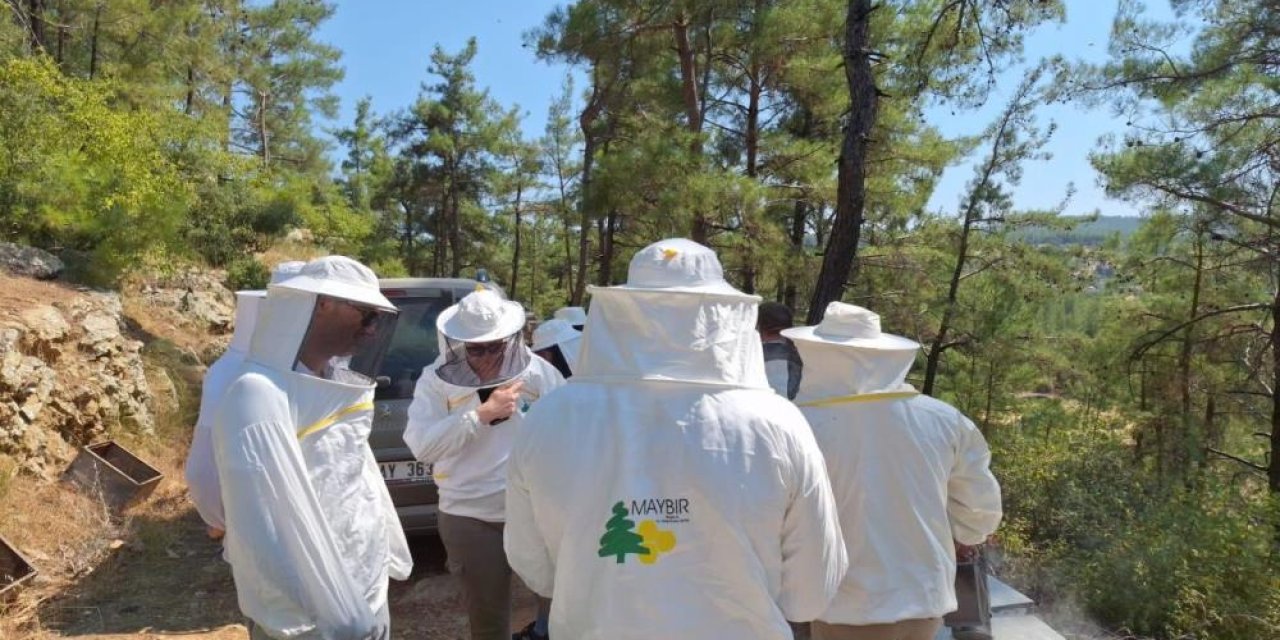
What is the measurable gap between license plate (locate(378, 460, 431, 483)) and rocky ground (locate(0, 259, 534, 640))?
924 millimetres

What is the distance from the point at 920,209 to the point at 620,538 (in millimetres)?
16228

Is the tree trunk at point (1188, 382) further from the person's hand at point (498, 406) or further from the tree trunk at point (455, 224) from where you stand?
the tree trunk at point (455, 224)

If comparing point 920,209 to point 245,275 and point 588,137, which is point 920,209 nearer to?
point 588,137

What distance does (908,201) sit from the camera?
14.7 meters

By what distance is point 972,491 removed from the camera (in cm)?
304

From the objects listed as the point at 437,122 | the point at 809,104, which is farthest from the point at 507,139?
the point at 809,104

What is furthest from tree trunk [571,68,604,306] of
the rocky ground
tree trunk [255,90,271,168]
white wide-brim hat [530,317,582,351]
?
tree trunk [255,90,271,168]

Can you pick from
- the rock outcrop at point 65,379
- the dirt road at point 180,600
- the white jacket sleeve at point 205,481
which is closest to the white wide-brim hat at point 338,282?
the white jacket sleeve at point 205,481

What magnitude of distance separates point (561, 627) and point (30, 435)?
7011mm

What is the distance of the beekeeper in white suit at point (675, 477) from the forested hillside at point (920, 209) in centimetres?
490

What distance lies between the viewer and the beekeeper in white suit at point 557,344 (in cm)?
486

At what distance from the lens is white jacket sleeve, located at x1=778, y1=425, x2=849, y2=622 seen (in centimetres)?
199

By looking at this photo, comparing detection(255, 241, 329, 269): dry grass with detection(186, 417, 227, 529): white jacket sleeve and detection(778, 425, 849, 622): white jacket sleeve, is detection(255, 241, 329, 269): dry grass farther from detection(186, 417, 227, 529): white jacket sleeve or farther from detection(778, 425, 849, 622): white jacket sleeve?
detection(778, 425, 849, 622): white jacket sleeve

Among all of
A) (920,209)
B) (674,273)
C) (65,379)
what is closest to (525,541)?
(674,273)
